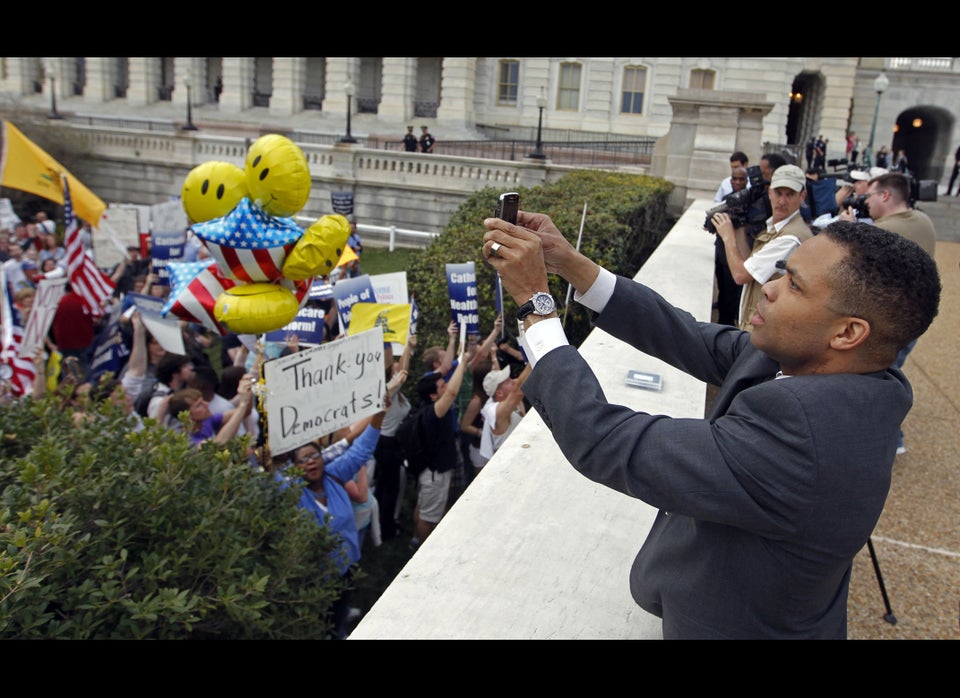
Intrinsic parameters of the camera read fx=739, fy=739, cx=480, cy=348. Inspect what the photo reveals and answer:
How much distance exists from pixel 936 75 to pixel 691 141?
2930 cm

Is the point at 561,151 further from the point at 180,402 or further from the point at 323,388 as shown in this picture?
the point at 323,388

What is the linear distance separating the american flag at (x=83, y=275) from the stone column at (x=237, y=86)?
36492 mm

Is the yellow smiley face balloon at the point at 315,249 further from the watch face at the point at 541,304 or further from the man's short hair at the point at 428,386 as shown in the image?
the watch face at the point at 541,304

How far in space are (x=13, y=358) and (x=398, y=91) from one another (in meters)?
35.9

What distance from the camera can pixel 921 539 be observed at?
4.28 meters

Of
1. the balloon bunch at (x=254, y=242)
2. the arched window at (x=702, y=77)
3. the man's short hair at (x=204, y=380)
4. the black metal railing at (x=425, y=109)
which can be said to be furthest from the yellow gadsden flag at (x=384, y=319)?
the black metal railing at (x=425, y=109)

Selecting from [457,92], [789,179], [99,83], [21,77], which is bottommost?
[789,179]

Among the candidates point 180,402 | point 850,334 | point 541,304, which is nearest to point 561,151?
point 180,402

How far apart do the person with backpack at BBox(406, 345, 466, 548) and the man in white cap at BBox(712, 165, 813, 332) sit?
78.5 inches

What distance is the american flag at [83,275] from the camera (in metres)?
8.70

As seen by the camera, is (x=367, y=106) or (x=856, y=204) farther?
(x=367, y=106)

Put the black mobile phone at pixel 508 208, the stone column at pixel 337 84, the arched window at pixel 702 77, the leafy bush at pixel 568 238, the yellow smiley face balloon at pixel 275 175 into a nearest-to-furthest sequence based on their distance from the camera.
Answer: the black mobile phone at pixel 508 208
the yellow smiley face balloon at pixel 275 175
the leafy bush at pixel 568 238
the arched window at pixel 702 77
the stone column at pixel 337 84

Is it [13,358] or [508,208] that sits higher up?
[508,208]
